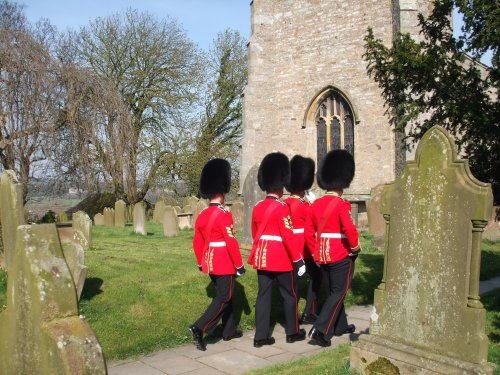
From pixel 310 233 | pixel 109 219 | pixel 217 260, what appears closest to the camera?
pixel 217 260

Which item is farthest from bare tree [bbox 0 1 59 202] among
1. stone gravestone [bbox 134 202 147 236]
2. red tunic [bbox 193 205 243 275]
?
red tunic [bbox 193 205 243 275]

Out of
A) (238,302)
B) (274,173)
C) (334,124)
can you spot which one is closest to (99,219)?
(334,124)

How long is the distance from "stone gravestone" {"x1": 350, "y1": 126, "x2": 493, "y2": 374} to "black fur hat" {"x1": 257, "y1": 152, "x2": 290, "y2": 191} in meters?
1.95

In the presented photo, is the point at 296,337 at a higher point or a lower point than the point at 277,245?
lower

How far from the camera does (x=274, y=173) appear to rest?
653 cm

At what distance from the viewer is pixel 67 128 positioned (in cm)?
1758

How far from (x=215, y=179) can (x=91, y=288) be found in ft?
8.49

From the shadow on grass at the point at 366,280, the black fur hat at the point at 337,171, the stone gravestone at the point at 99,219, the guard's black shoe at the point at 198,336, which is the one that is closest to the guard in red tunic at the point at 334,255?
the black fur hat at the point at 337,171

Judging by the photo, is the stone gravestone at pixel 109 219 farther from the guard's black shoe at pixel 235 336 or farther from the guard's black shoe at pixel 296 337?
the guard's black shoe at pixel 296 337

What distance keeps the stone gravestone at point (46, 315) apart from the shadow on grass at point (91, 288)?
425cm

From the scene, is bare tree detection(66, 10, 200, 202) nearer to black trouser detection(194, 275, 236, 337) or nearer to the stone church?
the stone church

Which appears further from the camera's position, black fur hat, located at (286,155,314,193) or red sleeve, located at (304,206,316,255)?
black fur hat, located at (286,155,314,193)

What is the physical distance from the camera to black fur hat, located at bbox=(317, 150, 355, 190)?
638 cm

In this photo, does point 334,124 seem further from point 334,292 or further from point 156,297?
point 334,292
